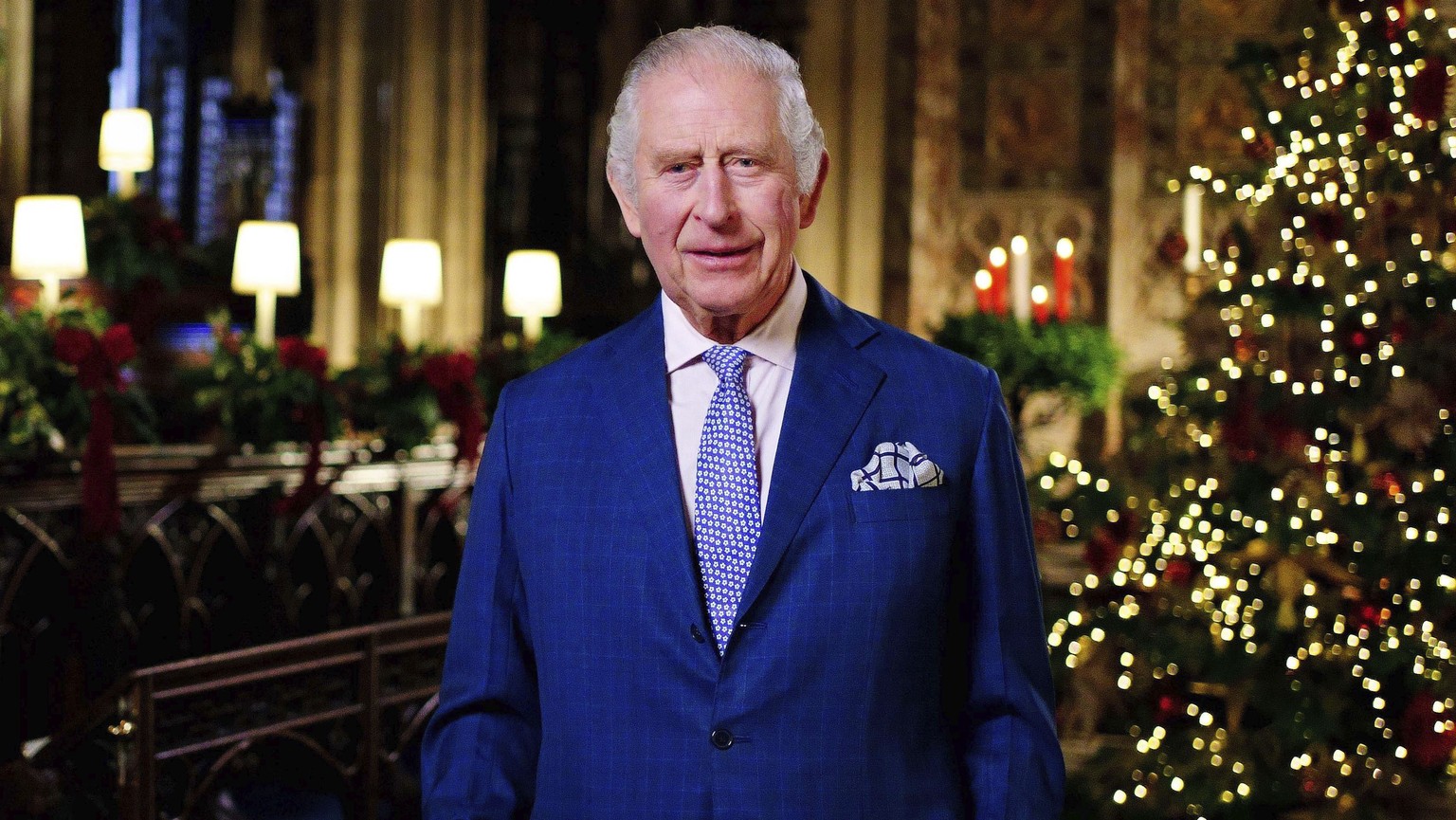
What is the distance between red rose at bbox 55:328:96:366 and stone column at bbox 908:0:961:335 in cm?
506

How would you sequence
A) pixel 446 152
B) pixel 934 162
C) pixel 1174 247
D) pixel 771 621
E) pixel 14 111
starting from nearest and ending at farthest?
pixel 771 621
pixel 1174 247
pixel 14 111
pixel 934 162
pixel 446 152

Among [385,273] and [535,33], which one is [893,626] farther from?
[535,33]

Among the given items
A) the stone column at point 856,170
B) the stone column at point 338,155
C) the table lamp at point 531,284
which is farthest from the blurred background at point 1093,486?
the stone column at point 338,155

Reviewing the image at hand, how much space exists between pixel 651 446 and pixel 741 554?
0.46ft

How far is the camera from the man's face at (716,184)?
1488 mm

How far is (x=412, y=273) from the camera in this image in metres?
7.64

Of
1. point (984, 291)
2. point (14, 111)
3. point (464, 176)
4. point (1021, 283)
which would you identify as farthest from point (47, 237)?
point (464, 176)

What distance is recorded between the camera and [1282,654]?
13.1 feet

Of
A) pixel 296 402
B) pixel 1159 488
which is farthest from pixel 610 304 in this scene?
pixel 1159 488

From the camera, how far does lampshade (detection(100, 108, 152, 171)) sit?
7914 mm

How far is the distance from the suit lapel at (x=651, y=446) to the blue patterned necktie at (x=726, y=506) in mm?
24

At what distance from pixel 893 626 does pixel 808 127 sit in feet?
1.65

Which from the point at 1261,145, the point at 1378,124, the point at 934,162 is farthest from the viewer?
the point at 934,162

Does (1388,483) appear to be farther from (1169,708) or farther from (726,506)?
(726,506)
